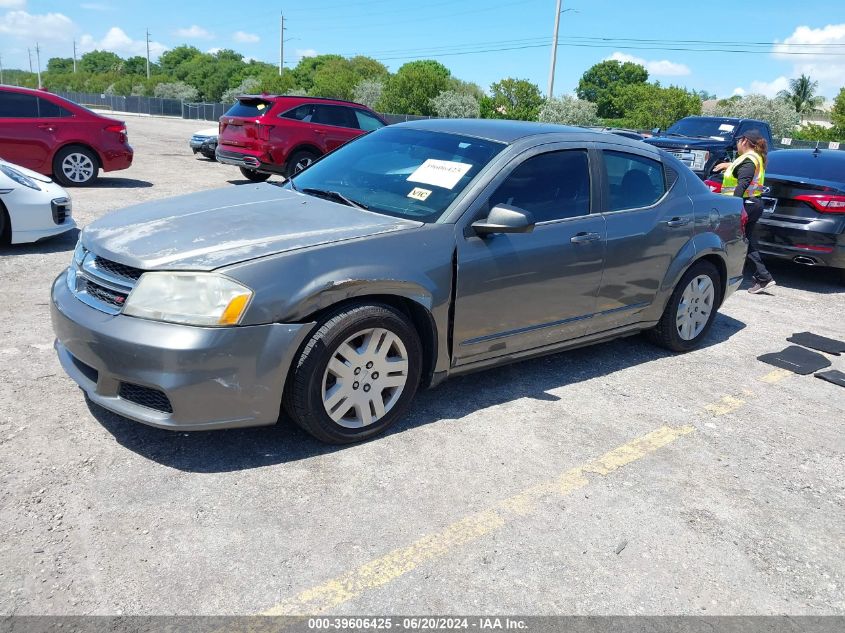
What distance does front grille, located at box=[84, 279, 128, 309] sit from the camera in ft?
10.8

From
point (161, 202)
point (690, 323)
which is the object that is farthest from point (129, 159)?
point (690, 323)

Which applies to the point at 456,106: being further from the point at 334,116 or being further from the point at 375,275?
the point at 375,275

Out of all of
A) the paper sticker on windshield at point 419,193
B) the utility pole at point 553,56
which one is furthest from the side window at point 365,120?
the utility pole at point 553,56

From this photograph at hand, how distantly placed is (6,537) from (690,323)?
15.5ft

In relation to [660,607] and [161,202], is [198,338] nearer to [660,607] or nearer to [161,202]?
[161,202]

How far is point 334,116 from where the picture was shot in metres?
13.3

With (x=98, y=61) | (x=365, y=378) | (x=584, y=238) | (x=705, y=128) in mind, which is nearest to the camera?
(x=365, y=378)

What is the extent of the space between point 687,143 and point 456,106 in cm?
3864

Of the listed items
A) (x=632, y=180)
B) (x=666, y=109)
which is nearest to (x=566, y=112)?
(x=666, y=109)

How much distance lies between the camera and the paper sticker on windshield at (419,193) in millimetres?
4066

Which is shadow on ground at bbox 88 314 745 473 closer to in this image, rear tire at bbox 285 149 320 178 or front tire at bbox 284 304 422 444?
front tire at bbox 284 304 422 444

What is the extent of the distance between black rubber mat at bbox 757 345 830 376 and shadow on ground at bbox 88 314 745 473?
19.5 inches

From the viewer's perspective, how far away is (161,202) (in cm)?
425

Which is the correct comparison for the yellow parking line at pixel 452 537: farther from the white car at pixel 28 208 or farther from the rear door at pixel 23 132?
the rear door at pixel 23 132
